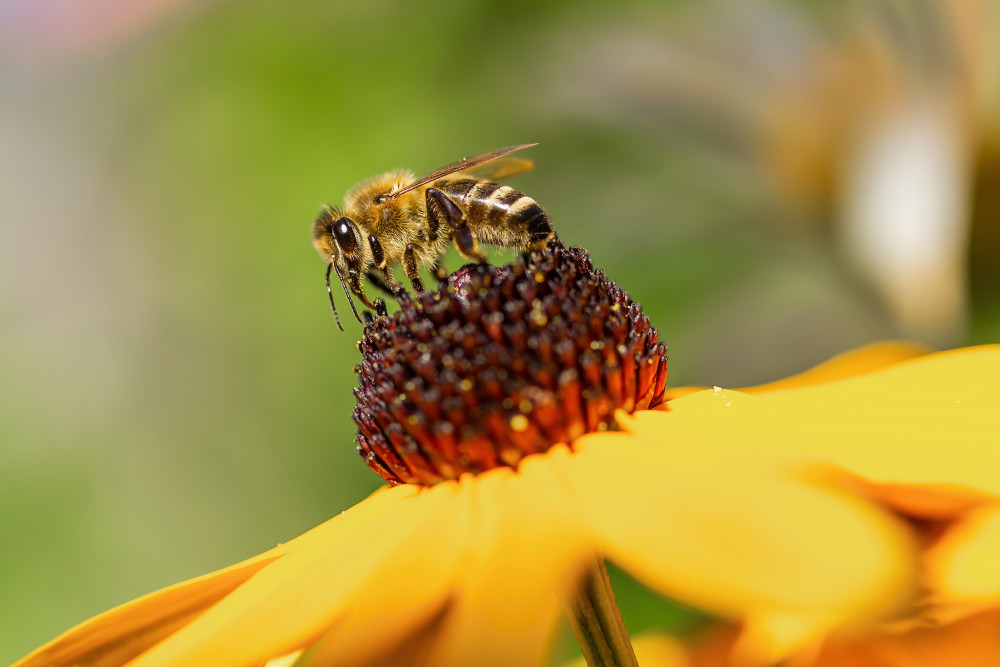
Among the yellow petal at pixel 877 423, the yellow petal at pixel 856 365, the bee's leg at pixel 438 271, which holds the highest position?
the bee's leg at pixel 438 271

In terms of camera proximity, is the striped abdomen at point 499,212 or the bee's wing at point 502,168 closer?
the striped abdomen at point 499,212

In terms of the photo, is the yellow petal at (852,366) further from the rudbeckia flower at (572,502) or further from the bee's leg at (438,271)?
the bee's leg at (438,271)

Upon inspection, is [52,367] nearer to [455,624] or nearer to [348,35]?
[348,35]

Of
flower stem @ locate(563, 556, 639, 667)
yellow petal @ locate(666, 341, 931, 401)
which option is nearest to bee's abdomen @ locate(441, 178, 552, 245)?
yellow petal @ locate(666, 341, 931, 401)

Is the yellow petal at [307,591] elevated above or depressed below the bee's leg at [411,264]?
below

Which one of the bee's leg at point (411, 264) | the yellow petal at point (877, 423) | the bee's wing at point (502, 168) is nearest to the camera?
the yellow petal at point (877, 423)

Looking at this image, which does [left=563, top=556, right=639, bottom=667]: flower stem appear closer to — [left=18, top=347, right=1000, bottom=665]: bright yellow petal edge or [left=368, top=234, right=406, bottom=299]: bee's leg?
[left=18, top=347, right=1000, bottom=665]: bright yellow petal edge

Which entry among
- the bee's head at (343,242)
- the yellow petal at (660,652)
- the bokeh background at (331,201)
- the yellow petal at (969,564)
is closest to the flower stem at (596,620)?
the yellow petal at (969,564)

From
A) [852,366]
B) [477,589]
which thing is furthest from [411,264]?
[477,589]
